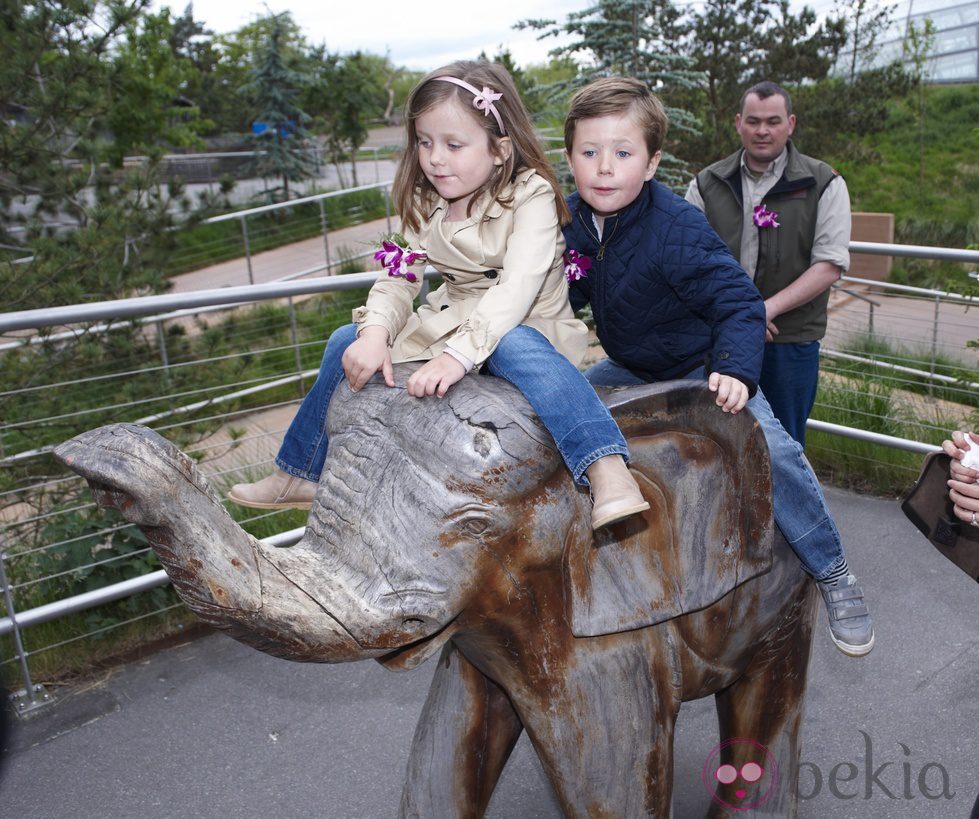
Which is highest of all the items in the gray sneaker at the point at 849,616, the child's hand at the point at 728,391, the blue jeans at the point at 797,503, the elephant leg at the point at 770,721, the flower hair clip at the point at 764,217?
the flower hair clip at the point at 764,217

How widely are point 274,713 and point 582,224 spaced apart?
2.27 m

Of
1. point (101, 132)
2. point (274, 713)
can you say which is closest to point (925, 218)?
point (101, 132)

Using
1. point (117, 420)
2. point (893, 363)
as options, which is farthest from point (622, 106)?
point (893, 363)

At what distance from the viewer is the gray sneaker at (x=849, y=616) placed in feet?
7.44

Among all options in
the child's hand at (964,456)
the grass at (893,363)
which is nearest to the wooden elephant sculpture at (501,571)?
the child's hand at (964,456)

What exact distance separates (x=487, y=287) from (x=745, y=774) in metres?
1.36

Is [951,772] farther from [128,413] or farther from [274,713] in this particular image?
[128,413]

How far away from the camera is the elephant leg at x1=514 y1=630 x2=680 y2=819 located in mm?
1820

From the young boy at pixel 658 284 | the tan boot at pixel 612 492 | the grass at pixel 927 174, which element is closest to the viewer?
the tan boot at pixel 612 492

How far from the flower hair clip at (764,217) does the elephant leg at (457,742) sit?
2222 mm

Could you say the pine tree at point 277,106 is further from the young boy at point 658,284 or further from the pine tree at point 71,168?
the young boy at point 658,284

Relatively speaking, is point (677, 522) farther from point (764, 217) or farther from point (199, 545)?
point (764, 217)

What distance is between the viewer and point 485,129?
6.10 ft

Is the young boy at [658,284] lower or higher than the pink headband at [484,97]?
lower
